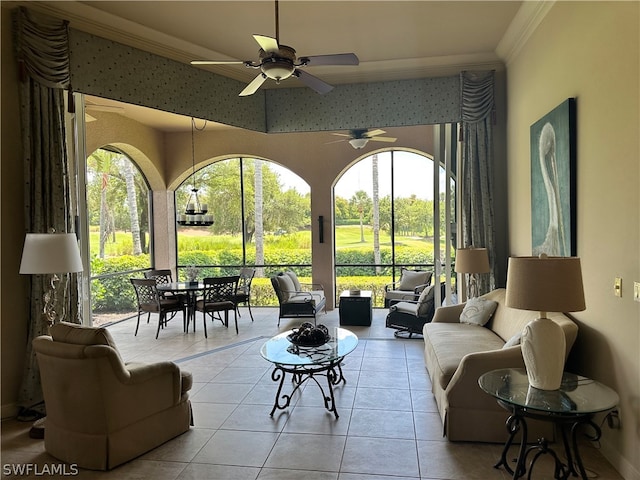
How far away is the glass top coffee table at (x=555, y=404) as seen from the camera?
2.36m

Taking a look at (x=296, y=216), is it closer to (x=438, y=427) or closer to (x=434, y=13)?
(x=434, y=13)

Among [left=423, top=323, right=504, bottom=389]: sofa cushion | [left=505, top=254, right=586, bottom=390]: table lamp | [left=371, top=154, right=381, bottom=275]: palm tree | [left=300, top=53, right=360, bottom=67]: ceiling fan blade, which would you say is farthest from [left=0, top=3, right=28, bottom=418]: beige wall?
[left=371, top=154, right=381, bottom=275]: palm tree

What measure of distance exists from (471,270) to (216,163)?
651cm

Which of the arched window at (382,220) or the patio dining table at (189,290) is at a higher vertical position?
the arched window at (382,220)

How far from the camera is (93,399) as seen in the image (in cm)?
275

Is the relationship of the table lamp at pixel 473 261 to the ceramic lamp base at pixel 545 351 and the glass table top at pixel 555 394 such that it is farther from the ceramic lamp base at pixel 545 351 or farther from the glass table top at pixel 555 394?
the ceramic lamp base at pixel 545 351

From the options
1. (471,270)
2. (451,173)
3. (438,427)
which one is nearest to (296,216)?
(451,173)

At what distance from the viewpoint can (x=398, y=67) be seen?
514 centimetres

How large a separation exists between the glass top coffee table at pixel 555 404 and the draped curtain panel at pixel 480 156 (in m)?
2.39

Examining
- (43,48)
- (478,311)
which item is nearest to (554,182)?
(478,311)

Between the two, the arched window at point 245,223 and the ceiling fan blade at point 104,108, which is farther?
the arched window at point 245,223

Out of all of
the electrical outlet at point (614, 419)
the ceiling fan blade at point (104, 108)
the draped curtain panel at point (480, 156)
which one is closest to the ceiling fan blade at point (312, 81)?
the draped curtain panel at point (480, 156)

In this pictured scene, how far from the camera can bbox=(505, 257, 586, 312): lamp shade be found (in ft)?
8.12

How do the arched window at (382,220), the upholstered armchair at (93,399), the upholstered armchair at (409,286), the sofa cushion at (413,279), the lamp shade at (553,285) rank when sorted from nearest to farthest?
1. the lamp shade at (553,285)
2. the upholstered armchair at (93,399)
3. the upholstered armchair at (409,286)
4. the sofa cushion at (413,279)
5. the arched window at (382,220)
